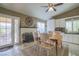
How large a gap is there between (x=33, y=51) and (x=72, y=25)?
0.95 m

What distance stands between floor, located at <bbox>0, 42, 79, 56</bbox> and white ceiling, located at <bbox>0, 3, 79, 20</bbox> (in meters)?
0.61

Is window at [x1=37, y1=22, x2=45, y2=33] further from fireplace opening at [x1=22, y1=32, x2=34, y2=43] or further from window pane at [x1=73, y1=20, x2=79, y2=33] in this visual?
window pane at [x1=73, y1=20, x2=79, y2=33]

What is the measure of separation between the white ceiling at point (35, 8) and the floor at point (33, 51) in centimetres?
61

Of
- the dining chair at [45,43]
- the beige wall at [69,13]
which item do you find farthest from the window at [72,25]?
the dining chair at [45,43]

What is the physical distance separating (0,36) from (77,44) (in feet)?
4.97

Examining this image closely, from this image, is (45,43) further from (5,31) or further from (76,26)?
(5,31)

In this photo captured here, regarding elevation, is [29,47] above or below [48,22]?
below

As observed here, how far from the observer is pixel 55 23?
7.63 feet

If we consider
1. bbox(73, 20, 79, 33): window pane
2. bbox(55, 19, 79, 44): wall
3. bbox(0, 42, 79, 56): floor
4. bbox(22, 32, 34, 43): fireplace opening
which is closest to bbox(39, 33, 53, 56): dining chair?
bbox(0, 42, 79, 56): floor

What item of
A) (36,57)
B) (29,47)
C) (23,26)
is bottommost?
(36,57)

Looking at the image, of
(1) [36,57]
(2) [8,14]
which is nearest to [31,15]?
(2) [8,14]

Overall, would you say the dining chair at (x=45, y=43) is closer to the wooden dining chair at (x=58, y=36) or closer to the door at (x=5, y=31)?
the wooden dining chair at (x=58, y=36)

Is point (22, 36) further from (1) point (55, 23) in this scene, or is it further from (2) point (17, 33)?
(1) point (55, 23)

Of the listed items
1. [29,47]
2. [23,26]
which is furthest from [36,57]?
[23,26]
